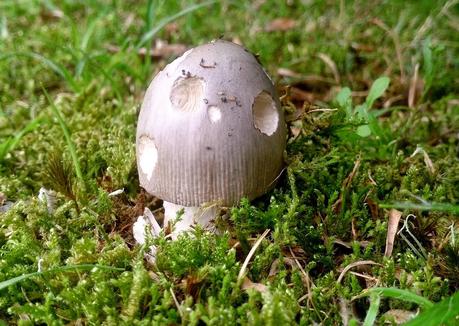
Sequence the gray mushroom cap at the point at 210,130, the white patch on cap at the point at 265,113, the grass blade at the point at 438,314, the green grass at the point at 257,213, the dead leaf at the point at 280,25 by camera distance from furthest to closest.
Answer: the dead leaf at the point at 280,25 < the white patch on cap at the point at 265,113 < the gray mushroom cap at the point at 210,130 < the green grass at the point at 257,213 < the grass blade at the point at 438,314

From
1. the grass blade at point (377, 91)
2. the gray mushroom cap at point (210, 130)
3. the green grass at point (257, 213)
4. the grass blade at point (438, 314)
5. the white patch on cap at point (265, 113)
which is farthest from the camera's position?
the grass blade at point (377, 91)

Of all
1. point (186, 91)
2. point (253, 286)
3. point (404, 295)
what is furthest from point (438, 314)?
point (186, 91)

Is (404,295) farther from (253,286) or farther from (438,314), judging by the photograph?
(253,286)

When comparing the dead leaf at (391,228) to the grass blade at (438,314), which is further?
the dead leaf at (391,228)

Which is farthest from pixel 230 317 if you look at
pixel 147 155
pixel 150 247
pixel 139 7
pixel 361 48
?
pixel 139 7

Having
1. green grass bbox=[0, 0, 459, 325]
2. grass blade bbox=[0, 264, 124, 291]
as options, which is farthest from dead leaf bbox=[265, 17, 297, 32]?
grass blade bbox=[0, 264, 124, 291]

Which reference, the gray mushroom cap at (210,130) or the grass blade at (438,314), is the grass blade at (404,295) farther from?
the gray mushroom cap at (210,130)


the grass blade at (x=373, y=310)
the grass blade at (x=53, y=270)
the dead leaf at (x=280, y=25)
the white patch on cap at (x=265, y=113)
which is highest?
the white patch on cap at (x=265, y=113)

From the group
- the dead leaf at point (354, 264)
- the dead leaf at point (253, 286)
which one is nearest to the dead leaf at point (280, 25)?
the dead leaf at point (354, 264)
